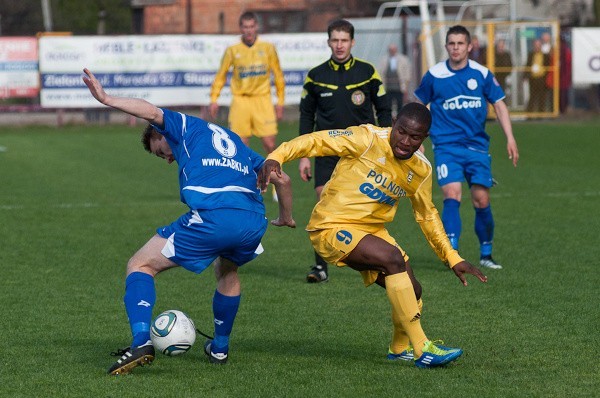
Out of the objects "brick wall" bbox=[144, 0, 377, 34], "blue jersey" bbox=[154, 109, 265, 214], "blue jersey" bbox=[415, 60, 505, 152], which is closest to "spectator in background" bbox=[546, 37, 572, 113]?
"brick wall" bbox=[144, 0, 377, 34]

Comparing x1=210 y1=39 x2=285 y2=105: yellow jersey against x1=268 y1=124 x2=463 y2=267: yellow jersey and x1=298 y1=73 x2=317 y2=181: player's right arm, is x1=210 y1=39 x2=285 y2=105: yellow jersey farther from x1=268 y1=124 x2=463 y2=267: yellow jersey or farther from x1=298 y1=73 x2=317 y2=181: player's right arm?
x1=268 y1=124 x2=463 y2=267: yellow jersey

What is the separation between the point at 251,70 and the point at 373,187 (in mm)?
8892

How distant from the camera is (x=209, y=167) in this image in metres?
6.32

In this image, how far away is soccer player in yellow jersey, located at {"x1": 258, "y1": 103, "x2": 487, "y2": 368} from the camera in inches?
251

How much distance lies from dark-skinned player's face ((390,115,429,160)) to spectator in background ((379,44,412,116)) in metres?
22.4

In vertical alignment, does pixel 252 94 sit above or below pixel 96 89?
below

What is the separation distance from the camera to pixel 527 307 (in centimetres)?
822

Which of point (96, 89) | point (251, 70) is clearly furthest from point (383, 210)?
point (251, 70)

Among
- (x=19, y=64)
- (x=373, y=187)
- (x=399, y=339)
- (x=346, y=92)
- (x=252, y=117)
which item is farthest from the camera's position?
(x=19, y=64)

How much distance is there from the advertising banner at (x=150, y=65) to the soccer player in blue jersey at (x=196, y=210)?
73.9ft

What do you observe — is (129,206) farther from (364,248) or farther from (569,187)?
(364,248)

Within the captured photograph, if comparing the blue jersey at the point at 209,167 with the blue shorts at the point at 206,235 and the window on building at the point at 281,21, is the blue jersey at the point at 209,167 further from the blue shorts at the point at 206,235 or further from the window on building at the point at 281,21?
the window on building at the point at 281,21

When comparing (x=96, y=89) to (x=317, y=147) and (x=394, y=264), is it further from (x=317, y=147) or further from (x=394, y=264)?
(x=394, y=264)

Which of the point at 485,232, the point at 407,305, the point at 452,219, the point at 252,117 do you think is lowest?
the point at 485,232
